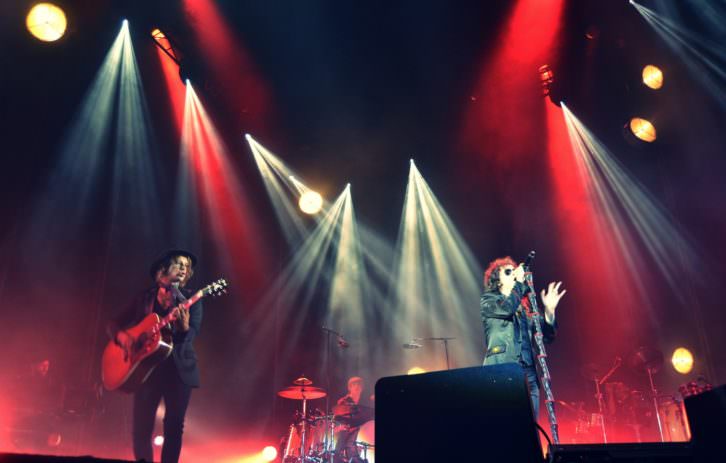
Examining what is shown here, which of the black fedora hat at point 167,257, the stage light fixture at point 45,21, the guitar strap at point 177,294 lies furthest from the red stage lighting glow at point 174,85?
the guitar strap at point 177,294

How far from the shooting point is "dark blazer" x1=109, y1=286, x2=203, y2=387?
4.10m

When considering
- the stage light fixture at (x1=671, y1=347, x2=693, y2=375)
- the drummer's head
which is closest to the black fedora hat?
the drummer's head

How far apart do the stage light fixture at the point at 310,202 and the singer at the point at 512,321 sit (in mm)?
6545

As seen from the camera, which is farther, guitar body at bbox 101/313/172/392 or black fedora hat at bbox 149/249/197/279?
black fedora hat at bbox 149/249/197/279

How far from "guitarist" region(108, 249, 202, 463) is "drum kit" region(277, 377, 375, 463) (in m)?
3.18

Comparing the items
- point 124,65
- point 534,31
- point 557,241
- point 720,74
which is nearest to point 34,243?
point 124,65

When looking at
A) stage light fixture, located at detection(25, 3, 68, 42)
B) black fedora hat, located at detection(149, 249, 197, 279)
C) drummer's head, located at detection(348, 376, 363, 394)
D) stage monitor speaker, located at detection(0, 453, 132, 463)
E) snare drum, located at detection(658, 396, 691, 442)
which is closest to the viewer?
stage monitor speaker, located at detection(0, 453, 132, 463)

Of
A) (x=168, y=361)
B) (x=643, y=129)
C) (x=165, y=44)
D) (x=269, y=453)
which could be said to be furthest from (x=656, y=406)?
(x=165, y=44)

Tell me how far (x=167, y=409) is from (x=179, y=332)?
62cm

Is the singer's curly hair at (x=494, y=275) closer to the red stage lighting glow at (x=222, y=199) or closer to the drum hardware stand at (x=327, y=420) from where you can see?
the drum hardware stand at (x=327, y=420)

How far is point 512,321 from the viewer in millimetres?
4145

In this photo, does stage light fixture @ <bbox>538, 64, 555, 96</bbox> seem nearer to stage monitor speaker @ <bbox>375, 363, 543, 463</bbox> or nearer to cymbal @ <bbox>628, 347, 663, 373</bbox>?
cymbal @ <bbox>628, 347, 663, 373</bbox>

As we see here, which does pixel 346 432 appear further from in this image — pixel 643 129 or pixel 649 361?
pixel 643 129

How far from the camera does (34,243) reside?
600 cm
